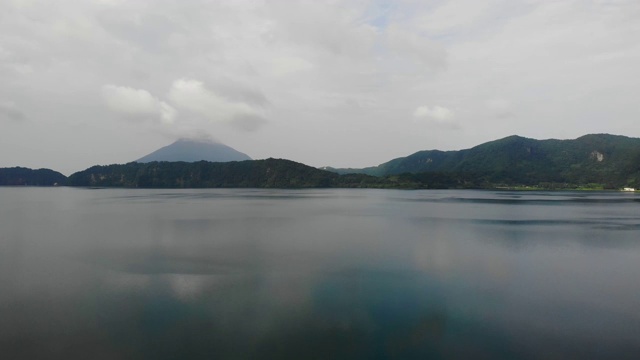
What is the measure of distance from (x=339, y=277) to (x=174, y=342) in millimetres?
11647

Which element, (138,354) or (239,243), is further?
(239,243)

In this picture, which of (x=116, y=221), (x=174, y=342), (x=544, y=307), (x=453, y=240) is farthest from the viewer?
(x=116, y=221)

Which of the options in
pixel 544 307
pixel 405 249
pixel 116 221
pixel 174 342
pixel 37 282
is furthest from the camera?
pixel 116 221

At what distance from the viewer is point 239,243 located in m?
35.2

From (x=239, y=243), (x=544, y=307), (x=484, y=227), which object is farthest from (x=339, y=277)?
(x=484, y=227)

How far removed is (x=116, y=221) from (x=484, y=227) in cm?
5389

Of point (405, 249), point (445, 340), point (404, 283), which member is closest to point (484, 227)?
point (405, 249)

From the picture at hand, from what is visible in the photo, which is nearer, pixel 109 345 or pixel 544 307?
pixel 109 345

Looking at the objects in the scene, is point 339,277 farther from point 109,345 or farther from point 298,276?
point 109,345

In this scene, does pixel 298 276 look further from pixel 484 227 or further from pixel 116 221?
pixel 116 221

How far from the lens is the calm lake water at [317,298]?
1345cm

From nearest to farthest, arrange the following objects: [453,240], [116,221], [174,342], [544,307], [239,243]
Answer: [174,342] → [544,307] → [239,243] → [453,240] → [116,221]

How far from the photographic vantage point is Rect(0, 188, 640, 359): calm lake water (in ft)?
44.1

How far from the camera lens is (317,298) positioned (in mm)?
18781
